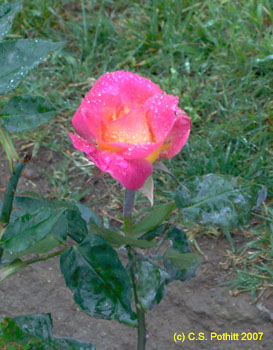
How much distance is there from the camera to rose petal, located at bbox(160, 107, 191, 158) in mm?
835

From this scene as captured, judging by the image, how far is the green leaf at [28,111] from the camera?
2.90ft

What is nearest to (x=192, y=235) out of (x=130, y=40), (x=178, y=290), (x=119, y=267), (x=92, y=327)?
(x=178, y=290)

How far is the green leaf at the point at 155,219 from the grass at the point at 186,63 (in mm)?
922

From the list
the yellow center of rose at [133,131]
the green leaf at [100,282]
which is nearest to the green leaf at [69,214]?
the green leaf at [100,282]

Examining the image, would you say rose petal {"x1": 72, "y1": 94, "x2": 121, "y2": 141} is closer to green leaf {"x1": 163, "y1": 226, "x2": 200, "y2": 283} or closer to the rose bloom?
the rose bloom

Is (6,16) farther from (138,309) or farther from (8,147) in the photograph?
(138,309)

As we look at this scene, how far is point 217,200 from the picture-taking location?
3.24 feet

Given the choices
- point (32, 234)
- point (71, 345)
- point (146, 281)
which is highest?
point (32, 234)

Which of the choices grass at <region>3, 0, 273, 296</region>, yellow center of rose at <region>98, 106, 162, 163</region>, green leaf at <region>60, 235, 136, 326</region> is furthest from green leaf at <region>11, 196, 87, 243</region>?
grass at <region>3, 0, 273, 296</region>

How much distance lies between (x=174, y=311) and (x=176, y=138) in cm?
84

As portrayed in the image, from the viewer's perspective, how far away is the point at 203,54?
2.35m

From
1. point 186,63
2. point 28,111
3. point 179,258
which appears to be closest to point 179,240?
point 179,258

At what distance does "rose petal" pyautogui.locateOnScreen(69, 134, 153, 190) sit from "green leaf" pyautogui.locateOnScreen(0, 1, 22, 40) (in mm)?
230

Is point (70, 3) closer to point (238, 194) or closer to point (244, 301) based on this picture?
point (244, 301)
